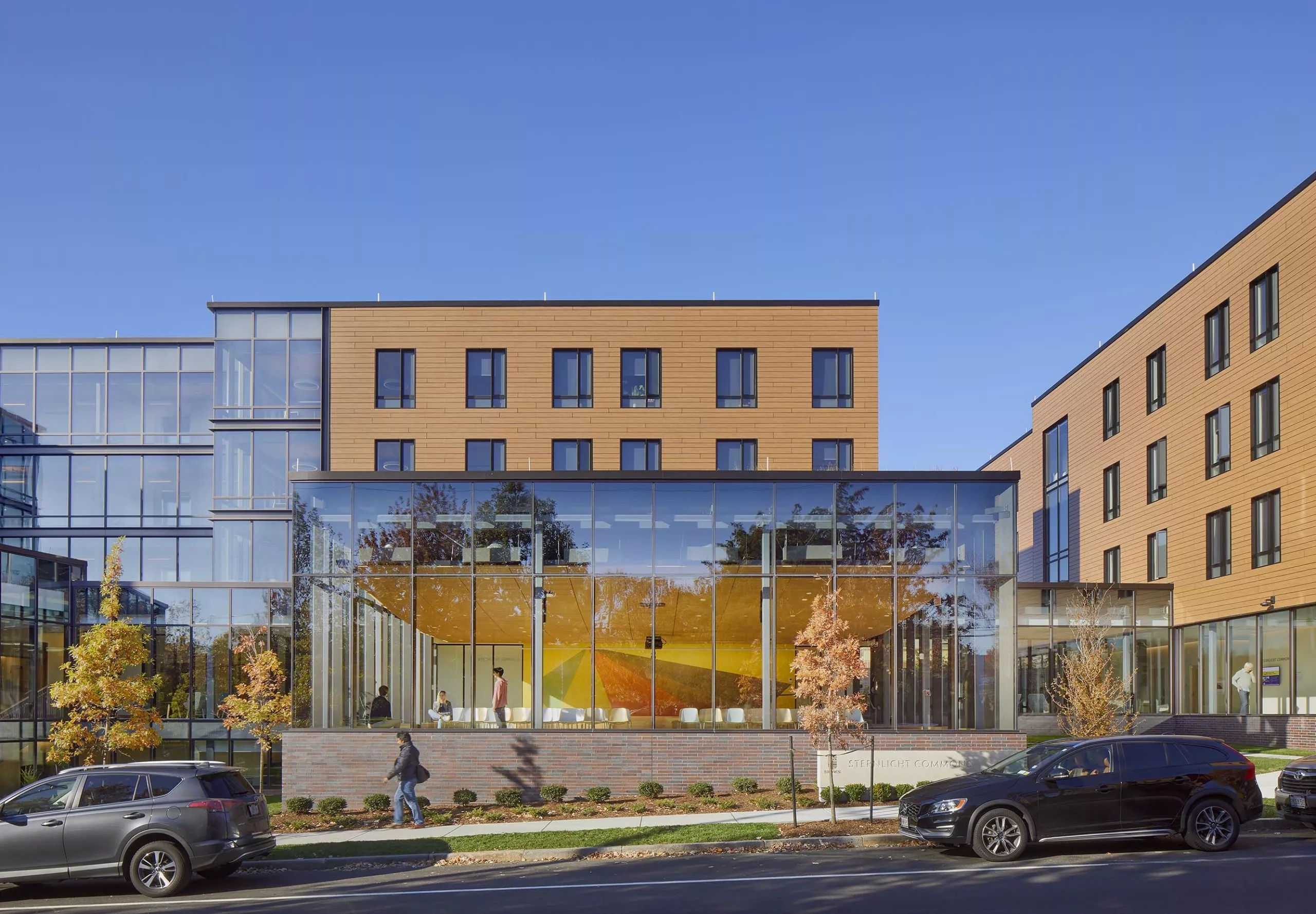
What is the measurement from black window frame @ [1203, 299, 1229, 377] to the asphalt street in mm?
23371

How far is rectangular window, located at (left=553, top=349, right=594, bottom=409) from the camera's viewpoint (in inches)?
1619

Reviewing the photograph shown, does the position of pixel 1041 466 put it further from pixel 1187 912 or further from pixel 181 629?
pixel 1187 912

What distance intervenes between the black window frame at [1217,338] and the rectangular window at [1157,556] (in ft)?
22.6

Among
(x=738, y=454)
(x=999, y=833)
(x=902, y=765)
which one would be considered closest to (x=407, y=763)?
(x=902, y=765)

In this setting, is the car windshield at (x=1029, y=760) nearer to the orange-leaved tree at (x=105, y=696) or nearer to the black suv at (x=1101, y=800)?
the black suv at (x=1101, y=800)

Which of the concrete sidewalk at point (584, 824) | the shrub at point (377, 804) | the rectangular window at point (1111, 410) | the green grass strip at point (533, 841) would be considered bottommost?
the shrub at point (377, 804)

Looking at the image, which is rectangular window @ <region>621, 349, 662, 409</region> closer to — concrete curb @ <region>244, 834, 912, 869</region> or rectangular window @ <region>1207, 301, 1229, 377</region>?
rectangular window @ <region>1207, 301, 1229, 377</region>

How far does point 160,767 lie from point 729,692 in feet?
43.9

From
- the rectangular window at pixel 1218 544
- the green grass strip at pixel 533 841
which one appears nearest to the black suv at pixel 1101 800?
the green grass strip at pixel 533 841

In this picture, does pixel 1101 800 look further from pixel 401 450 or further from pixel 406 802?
pixel 401 450

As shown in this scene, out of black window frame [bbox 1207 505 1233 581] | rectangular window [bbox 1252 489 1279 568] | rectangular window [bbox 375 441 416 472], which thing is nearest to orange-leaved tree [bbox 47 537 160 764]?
rectangular window [bbox 375 441 416 472]

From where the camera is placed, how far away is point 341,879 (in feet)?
54.4

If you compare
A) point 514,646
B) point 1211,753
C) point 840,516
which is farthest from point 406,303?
point 1211,753

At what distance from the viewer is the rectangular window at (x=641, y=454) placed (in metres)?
40.5
